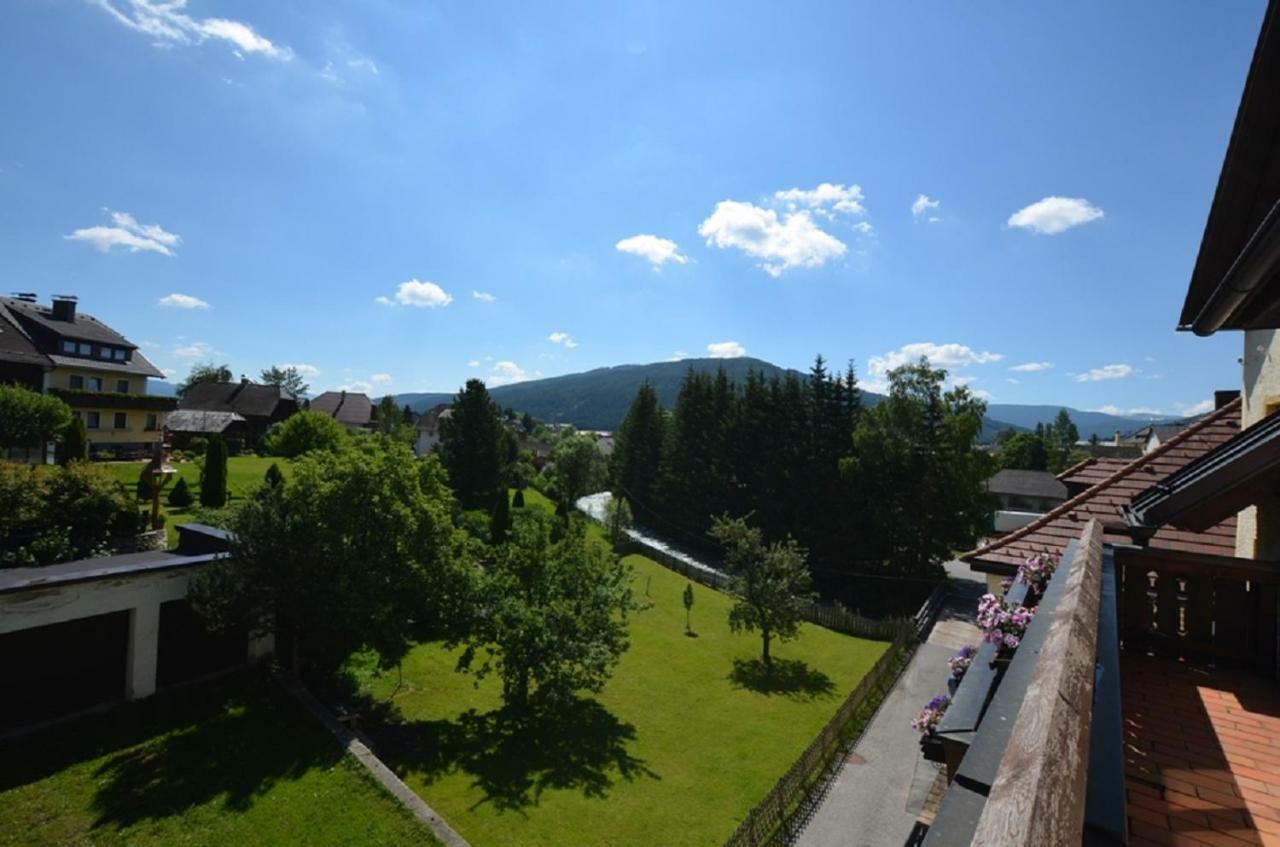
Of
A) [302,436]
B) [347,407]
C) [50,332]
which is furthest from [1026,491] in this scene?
[347,407]

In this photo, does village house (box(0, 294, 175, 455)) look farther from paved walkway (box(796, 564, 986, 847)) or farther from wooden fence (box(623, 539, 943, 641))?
paved walkway (box(796, 564, 986, 847))

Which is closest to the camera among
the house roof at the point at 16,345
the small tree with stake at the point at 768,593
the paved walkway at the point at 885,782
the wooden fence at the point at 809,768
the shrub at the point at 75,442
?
the wooden fence at the point at 809,768

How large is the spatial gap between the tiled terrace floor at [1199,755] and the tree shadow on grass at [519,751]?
38.0ft

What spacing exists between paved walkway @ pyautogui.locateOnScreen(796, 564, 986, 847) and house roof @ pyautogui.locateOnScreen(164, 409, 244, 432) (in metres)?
50.4

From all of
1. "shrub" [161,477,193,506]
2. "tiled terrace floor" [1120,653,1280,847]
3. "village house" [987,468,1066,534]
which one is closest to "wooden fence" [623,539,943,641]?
"tiled terrace floor" [1120,653,1280,847]


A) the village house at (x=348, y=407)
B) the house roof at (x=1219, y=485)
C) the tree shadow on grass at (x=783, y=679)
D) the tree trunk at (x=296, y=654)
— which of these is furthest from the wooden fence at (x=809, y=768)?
the village house at (x=348, y=407)

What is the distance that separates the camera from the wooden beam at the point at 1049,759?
1030 mm

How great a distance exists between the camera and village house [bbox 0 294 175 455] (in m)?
31.7

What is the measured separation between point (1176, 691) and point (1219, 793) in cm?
169

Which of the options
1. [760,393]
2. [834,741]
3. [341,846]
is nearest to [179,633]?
[341,846]

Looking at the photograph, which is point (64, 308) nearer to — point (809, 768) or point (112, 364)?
point (112, 364)

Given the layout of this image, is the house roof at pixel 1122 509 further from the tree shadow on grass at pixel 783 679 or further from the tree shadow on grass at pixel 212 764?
the tree shadow on grass at pixel 783 679

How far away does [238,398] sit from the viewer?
55125mm

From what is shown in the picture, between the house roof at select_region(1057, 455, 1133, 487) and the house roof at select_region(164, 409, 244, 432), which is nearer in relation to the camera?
the house roof at select_region(1057, 455, 1133, 487)
